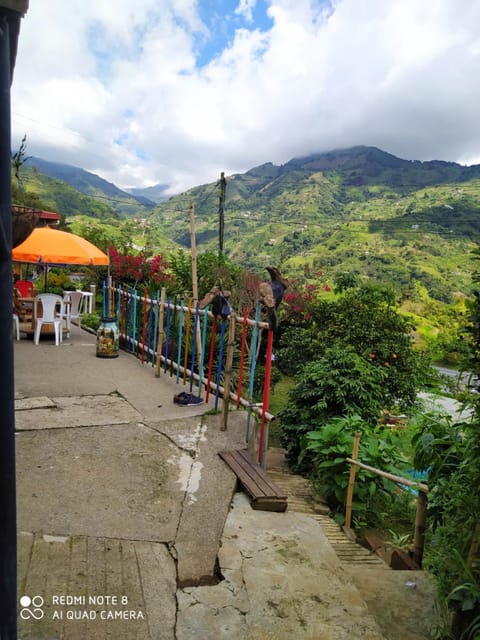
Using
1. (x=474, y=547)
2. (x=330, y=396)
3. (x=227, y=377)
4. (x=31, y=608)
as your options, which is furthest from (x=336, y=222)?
(x=31, y=608)

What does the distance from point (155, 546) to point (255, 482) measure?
109 centimetres

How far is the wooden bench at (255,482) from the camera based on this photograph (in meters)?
3.46

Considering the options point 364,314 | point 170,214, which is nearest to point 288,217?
point 170,214

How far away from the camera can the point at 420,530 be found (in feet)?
11.3

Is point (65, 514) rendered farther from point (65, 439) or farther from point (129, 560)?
point (65, 439)

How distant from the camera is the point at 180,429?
464 cm

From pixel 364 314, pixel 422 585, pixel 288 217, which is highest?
pixel 288 217

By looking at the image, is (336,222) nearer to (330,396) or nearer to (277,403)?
(277,403)

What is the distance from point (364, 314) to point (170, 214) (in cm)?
6830

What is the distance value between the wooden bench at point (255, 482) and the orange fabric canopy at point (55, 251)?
465cm

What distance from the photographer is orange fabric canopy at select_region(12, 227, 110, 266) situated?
23.9ft

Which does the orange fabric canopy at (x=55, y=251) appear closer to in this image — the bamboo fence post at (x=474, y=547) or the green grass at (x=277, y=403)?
the green grass at (x=277, y=403)

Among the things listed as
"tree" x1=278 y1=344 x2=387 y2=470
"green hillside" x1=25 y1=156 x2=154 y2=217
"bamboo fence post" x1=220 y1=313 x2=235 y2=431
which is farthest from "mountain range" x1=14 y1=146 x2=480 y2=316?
"bamboo fence post" x1=220 y1=313 x2=235 y2=431

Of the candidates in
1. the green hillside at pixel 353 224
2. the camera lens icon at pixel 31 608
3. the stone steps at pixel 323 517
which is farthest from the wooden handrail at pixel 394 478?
the green hillside at pixel 353 224
